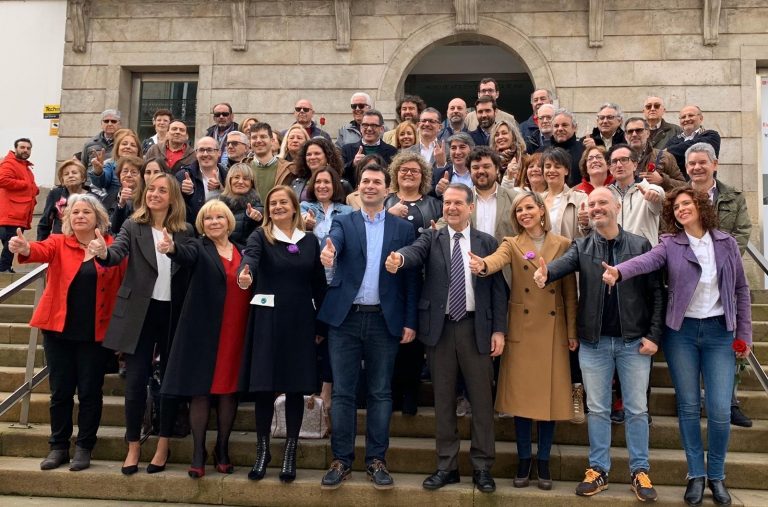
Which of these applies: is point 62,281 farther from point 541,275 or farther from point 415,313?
point 541,275

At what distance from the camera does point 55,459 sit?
4848 millimetres

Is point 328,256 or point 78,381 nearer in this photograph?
point 328,256

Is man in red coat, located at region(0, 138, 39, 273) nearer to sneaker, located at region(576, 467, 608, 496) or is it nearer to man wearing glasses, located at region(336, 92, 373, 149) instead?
man wearing glasses, located at region(336, 92, 373, 149)

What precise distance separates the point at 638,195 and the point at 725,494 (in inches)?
89.0

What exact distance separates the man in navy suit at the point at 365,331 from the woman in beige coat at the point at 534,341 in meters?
0.65

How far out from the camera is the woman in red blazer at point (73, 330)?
15.7 ft

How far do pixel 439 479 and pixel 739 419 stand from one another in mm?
2569

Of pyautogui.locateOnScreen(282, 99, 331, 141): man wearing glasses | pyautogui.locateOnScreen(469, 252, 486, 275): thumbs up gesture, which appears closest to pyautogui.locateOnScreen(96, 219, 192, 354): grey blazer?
pyautogui.locateOnScreen(469, 252, 486, 275): thumbs up gesture

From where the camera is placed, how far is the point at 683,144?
21.8 ft

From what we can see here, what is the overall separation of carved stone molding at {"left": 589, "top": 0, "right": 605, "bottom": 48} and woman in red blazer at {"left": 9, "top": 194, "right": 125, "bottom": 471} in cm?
843

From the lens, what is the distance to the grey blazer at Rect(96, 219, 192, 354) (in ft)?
15.3

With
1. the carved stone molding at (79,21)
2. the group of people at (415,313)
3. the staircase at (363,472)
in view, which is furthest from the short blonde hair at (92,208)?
the carved stone molding at (79,21)

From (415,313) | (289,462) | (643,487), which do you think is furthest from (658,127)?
(289,462)

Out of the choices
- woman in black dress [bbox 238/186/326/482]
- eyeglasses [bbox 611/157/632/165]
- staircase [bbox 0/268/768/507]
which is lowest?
staircase [bbox 0/268/768/507]
